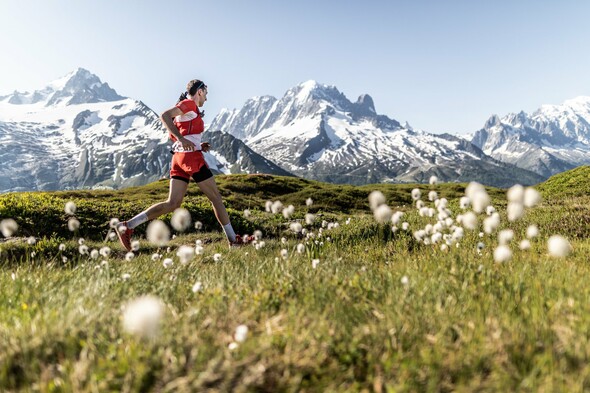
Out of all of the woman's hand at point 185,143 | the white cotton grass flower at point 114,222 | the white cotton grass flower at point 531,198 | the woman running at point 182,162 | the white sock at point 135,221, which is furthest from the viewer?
the white sock at point 135,221

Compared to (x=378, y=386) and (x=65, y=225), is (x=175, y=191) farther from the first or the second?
(x=65, y=225)

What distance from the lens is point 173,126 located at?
8.78 metres

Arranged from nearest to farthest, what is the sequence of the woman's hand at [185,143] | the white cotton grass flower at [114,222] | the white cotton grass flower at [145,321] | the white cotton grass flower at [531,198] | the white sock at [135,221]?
1. the white cotton grass flower at [145,321]
2. the white cotton grass flower at [531,198]
3. the white cotton grass flower at [114,222]
4. the woman's hand at [185,143]
5. the white sock at [135,221]

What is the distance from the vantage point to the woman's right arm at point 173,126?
28.4 ft

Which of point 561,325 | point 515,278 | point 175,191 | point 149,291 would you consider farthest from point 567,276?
point 175,191

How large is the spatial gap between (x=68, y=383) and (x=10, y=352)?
1.98 feet

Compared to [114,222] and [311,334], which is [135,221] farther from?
[311,334]

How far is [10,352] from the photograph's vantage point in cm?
257

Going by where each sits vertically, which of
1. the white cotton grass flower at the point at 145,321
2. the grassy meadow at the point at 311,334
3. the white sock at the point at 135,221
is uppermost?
the white cotton grass flower at the point at 145,321

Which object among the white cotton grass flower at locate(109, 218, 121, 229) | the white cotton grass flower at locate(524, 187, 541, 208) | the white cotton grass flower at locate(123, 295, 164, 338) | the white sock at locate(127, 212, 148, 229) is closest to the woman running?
the white sock at locate(127, 212, 148, 229)

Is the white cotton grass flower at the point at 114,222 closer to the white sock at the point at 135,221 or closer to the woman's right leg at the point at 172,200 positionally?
the white sock at the point at 135,221

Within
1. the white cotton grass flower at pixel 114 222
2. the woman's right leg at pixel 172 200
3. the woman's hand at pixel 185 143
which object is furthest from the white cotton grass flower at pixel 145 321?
the woman's right leg at pixel 172 200

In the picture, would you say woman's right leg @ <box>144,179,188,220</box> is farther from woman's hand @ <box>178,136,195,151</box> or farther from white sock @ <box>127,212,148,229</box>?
woman's hand @ <box>178,136,195,151</box>

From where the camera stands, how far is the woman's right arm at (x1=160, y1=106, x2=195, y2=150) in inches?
341
